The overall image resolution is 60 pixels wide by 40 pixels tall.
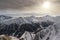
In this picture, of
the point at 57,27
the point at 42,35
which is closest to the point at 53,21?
the point at 57,27

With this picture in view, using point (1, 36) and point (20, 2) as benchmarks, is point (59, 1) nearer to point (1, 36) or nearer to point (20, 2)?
point (20, 2)

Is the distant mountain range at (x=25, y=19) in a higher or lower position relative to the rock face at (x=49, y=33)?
higher

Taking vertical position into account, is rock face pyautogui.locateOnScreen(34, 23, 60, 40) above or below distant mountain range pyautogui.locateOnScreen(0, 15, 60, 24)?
below

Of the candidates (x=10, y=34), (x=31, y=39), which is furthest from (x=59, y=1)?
(x=10, y=34)

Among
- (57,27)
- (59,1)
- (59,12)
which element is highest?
(59,1)

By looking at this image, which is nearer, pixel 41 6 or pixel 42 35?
pixel 42 35

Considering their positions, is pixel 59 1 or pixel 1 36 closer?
pixel 1 36

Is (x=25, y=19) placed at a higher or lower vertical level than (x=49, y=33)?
higher

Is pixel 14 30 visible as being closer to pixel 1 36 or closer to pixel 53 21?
pixel 1 36

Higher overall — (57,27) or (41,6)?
(41,6)
